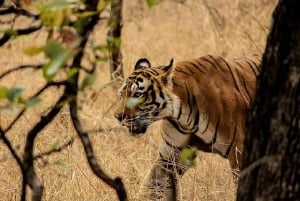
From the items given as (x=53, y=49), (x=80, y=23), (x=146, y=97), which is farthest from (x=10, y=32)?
(x=146, y=97)

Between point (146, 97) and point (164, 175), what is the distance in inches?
15.5

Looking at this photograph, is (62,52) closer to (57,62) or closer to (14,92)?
(57,62)

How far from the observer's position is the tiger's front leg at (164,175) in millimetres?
4277

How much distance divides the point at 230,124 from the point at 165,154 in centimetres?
35

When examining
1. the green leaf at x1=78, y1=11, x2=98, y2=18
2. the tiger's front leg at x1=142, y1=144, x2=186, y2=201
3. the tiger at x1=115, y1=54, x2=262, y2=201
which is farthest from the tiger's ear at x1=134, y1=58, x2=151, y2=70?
the green leaf at x1=78, y1=11, x2=98, y2=18

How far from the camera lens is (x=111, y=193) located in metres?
4.15

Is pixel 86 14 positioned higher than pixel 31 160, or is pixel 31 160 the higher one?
pixel 86 14

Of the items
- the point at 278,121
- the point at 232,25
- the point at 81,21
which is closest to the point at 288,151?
the point at 278,121

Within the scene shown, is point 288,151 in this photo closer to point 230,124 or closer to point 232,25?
point 230,124

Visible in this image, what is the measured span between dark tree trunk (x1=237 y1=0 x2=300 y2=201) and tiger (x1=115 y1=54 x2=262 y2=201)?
2.32m

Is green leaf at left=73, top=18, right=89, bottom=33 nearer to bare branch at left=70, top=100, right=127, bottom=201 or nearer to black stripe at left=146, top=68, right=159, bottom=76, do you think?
bare branch at left=70, top=100, right=127, bottom=201

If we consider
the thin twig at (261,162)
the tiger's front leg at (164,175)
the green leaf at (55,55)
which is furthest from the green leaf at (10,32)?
the tiger's front leg at (164,175)

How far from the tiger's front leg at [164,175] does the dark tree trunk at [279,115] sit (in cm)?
205

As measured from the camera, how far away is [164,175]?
4465 mm
